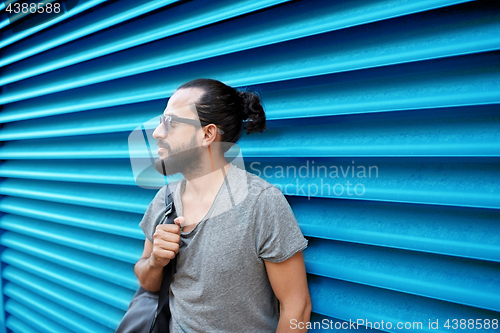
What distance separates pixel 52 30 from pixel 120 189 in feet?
5.28

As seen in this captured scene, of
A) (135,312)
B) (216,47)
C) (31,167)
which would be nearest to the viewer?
(135,312)

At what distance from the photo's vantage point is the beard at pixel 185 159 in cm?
149

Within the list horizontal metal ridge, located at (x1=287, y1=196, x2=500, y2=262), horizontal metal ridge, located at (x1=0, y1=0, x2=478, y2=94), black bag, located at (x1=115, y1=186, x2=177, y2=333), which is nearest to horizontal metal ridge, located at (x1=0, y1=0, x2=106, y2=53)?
horizontal metal ridge, located at (x1=0, y1=0, x2=478, y2=94)

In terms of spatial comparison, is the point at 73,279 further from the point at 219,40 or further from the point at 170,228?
the point at 219,40

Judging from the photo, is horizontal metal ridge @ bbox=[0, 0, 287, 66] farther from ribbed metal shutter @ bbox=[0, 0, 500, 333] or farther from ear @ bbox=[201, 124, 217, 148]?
ear @ bbox=[201, 124, 217, 148]

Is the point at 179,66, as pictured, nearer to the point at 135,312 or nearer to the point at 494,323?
the point at 135,312

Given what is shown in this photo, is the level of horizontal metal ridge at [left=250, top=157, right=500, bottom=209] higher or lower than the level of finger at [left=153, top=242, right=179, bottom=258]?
higher

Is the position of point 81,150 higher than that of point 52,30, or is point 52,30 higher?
point 52,30

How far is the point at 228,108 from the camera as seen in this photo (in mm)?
1542

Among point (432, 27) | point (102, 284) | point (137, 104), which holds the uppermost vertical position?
point (432, 27)

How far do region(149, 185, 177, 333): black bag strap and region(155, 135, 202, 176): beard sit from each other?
7.2 inches

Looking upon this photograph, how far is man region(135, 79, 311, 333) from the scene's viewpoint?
130 cm

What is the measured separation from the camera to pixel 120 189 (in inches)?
94.9

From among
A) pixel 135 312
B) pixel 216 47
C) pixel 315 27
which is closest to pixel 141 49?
pixel 216 47
